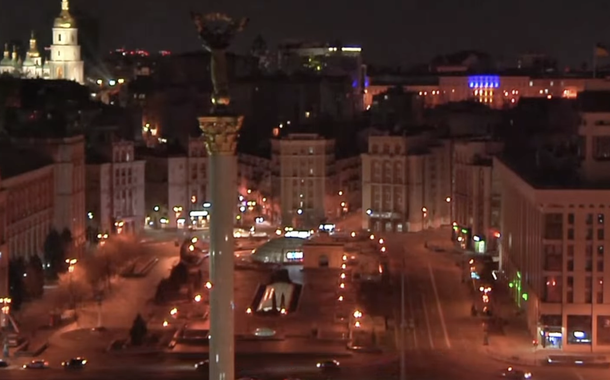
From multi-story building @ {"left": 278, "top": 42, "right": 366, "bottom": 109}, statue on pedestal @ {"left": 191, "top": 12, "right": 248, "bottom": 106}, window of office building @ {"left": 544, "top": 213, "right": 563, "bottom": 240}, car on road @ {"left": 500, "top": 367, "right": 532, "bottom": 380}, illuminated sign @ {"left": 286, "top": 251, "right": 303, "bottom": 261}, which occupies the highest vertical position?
multi-story building @ {"left": 278, "top": 42, "right": 366, "bottom": 109}

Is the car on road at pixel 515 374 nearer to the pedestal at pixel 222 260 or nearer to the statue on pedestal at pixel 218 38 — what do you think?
the pedestal at pixel 222 260

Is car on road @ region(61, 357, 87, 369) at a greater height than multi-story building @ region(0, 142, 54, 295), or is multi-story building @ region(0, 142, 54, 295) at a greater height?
multi-story building @ region(0, 142, 54, 295)

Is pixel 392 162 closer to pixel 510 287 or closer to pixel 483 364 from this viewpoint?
pixel 510 287

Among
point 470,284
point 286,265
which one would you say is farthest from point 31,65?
point 470,284

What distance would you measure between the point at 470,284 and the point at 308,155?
410 inches

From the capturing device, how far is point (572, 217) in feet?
70.3

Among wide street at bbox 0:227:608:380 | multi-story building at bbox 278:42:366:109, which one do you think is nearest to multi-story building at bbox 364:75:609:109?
multi-story building at bbox 278:42:366:109

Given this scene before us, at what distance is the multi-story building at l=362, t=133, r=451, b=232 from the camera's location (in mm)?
35250

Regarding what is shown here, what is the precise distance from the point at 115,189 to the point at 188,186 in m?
2.57

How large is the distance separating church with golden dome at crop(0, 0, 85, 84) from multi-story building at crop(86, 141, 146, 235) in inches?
365

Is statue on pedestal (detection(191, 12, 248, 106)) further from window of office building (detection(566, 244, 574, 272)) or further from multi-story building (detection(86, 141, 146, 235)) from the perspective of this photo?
multi-story building (detection(86, 141, 146, 235))

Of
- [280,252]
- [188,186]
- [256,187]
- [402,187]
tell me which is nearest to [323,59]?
[256,187]

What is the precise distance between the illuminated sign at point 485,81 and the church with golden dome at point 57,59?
19090 mm

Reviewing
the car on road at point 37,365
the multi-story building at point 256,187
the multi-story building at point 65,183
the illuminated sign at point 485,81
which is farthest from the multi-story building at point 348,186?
the illuminated sign at point 485,81
